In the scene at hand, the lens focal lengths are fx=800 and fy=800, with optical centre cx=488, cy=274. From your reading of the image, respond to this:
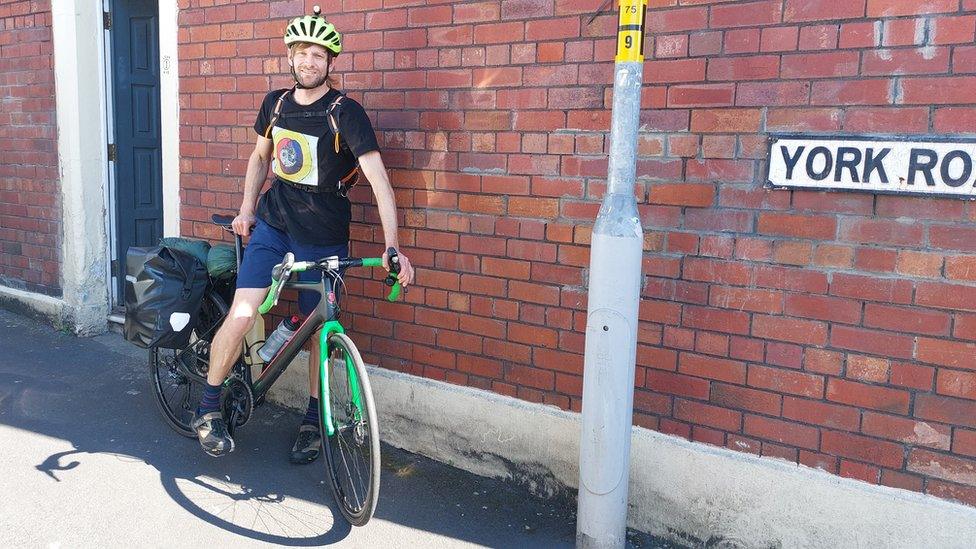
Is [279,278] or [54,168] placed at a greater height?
[54,168]

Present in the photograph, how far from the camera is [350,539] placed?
11.0 feet

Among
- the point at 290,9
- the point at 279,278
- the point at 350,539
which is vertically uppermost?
the point at 290,9

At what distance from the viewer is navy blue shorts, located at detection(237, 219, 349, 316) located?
3883 millimetres

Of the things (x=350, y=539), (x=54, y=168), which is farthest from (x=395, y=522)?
(x=54, y=168)

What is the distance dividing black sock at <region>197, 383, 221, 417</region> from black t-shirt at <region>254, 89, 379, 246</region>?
849mm

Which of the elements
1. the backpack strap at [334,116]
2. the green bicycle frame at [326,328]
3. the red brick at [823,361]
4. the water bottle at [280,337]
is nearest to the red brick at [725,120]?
the red brick at [823,361]

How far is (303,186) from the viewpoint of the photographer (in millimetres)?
3896

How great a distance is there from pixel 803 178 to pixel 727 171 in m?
0.29

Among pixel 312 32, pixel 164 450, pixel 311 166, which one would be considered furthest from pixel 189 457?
pixel 312 32

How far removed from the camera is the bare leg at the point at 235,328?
12.6 ft

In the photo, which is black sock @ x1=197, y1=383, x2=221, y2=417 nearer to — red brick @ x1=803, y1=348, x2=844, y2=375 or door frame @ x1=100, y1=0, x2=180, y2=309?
door frame @ x1=100, y1=0, x2=180, y2=309

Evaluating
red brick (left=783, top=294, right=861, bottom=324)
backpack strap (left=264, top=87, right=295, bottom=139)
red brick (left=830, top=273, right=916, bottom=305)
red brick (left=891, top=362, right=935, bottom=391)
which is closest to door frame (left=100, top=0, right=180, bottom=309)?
backpack strap (left=264, top=87, right=295, bottom=139)

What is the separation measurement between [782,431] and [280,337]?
2355 millimetres

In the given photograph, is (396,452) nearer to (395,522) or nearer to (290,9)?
(395,522)
